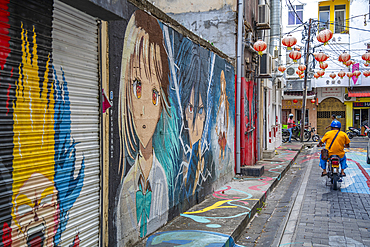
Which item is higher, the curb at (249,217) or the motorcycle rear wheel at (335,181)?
the motorcycle rear wheel at (335,181)

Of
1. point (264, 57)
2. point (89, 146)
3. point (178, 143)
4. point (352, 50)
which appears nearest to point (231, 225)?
point (178, 143)

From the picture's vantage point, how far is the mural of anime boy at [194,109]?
6035 millimetres

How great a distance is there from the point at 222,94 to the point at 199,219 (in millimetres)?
4003

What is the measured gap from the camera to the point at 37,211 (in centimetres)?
270

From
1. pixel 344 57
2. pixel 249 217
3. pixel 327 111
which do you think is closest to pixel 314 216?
pixel 249 217

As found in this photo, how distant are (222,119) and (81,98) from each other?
19.0ft

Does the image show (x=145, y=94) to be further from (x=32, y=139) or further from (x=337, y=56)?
(x=337, y=56)

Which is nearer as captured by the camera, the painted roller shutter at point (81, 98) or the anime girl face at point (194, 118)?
the painted roller shutter at point (81, 98)

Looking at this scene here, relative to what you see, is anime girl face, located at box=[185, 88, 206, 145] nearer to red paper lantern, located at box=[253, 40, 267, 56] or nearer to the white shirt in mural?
the white shirt in mural

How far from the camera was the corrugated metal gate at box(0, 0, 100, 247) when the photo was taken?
7.99ft

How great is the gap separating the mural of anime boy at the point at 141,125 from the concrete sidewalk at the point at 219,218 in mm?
305

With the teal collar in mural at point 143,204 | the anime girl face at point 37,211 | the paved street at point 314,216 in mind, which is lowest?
the paved street at point 314,216

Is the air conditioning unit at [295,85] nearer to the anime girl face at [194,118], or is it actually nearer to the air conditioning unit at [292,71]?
the air conditioning unit at [292,71]

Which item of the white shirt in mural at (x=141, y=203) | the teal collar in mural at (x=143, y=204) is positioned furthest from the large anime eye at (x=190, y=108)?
the teal collar in mural at (x=143, y=204)
